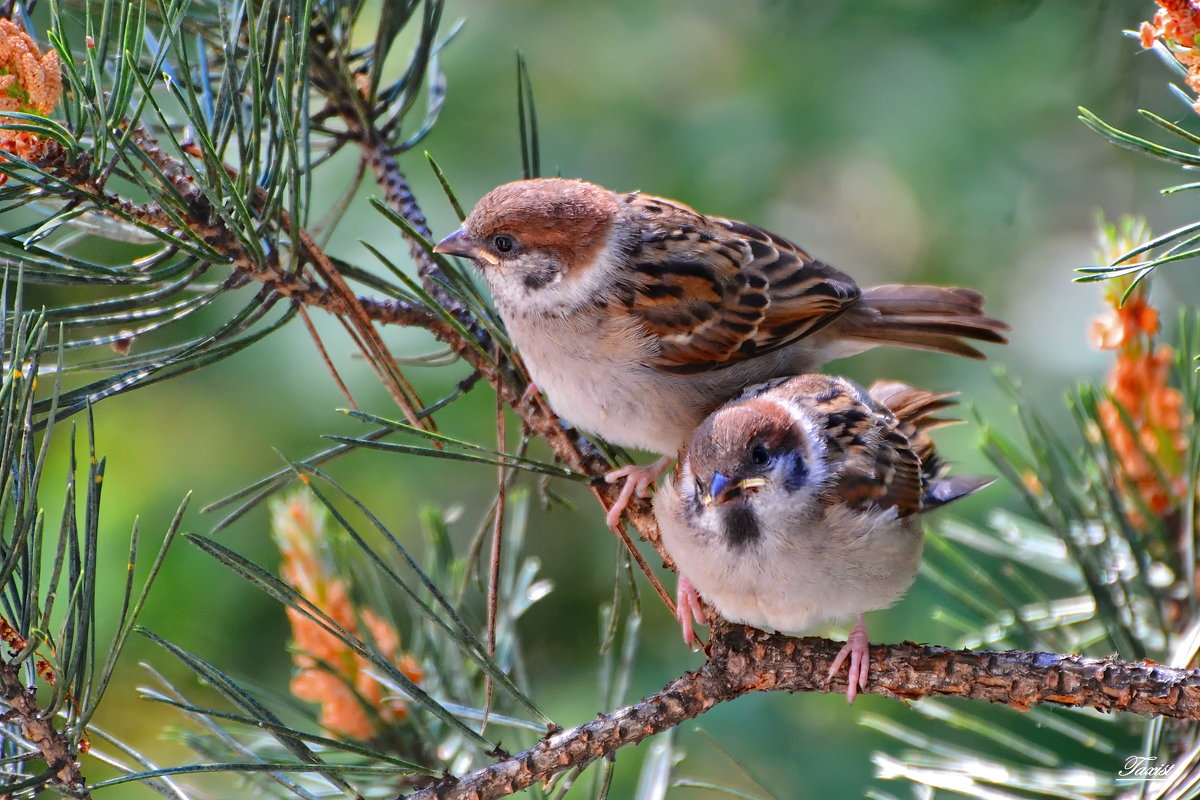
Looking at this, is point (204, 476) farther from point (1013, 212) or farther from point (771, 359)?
point (1013, 212)

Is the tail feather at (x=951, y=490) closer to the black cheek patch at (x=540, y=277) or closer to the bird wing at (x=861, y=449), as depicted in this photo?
the bird wing at (x=861, y=449)

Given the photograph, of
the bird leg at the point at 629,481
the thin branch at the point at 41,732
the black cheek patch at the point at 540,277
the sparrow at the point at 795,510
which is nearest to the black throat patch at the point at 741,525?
the sparrow at the point at 795,510

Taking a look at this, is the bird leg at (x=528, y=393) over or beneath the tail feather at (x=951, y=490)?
over

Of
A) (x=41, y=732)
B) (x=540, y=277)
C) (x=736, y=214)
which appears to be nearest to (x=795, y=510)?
(x=540, y=277)

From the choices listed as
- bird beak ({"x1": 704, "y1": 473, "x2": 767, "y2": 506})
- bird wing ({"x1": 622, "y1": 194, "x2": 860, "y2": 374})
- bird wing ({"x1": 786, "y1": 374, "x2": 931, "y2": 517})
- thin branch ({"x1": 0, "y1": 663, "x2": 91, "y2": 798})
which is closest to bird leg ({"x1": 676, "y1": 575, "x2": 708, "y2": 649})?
bird beak ({"x1": 704, "y1": 473, "x2": 767, "y2": 506})

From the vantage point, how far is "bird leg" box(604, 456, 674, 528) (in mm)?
1423

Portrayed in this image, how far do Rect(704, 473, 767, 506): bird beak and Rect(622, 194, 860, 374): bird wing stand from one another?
299 millimetres

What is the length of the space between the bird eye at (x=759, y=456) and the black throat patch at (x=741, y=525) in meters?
0.06

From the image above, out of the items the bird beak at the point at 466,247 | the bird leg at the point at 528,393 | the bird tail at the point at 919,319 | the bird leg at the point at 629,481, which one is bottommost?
the bird leg at the point at 629,481

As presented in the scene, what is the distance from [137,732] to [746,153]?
6.64 ft

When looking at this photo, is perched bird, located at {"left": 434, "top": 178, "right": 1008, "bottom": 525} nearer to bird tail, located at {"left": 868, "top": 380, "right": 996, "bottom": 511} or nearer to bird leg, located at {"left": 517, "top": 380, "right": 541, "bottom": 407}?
bird leg, located at {"left": 517, "top": 380, "right": 541, "bottom": 407}

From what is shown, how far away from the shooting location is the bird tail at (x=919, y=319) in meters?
2.02

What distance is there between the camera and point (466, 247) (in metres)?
1.83

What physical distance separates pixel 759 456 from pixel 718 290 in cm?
43
